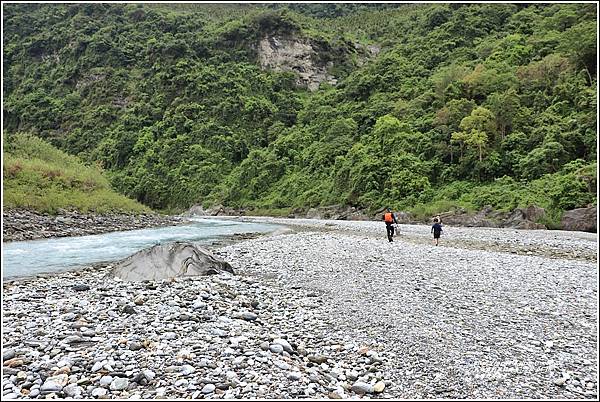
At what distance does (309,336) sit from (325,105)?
7323 centimetres

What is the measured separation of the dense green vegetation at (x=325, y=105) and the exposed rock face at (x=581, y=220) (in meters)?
1.51

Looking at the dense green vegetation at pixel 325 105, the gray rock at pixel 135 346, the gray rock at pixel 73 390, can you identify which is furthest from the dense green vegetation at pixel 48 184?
the gray rock at pixel 73 390

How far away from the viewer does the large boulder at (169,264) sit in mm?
11586

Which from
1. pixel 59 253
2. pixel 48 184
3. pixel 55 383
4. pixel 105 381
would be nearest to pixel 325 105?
pixel 48 184

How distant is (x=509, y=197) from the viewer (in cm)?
3312

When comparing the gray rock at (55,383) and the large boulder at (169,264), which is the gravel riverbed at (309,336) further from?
the large boulder at (169,264)

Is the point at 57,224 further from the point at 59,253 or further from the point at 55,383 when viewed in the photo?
the point at 55,383

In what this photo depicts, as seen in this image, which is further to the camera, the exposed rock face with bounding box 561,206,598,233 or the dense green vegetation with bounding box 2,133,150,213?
the dense green vegetation with bounding box 2,133,150,213

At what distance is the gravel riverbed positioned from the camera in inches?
212

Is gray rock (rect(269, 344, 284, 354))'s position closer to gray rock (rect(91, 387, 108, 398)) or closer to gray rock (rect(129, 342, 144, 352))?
gray rock (rect(129, 342, 144, 352))

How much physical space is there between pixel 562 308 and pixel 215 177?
73.0 m

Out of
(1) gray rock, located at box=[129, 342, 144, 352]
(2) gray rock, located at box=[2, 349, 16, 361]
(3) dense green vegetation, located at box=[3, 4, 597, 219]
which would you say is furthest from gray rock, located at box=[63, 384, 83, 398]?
(3) dense green vegetation, located at box=[3, 4, 597, 219]

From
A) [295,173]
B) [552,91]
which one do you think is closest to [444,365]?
[552,91]

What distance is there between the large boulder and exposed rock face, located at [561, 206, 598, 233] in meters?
24.2
